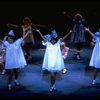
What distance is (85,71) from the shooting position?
42.5ft

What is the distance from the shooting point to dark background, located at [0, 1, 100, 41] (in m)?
18.4

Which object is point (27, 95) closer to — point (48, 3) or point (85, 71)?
point (85, 71)

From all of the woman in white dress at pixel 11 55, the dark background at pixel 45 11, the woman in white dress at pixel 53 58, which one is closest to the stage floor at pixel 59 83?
the woman in white dress at pixel 53 58

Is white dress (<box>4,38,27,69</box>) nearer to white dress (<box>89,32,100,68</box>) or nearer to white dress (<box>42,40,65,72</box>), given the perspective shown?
white dress (<box>42,40,65,72</box>)

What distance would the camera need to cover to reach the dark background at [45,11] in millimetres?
18422

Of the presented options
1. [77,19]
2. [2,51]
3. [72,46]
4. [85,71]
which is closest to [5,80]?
[2,51]

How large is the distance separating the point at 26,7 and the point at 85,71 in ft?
21.1

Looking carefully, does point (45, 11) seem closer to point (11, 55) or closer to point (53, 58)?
point (11, 55)

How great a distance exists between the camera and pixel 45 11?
18.8 m

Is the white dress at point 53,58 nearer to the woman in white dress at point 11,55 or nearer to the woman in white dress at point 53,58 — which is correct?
the woman in white dress at point 53,58

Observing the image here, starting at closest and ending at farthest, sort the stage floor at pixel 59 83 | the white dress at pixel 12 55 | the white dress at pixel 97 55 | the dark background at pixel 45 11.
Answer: the stage floor at pixel 59 83
the white dress at pixel 12 55
the white dress at pixel 97 55
the dark background at pixel 45 11

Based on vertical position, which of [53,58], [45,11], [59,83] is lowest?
[59,83]

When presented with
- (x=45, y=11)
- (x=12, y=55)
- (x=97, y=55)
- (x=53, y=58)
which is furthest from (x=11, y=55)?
(x=45, y=11)

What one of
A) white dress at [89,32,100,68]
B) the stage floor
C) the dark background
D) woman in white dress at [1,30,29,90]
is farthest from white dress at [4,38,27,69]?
the dark background
